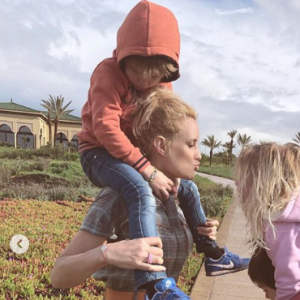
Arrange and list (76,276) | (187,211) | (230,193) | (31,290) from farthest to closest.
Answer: (230,193)
(31,290)
(187,211)
(76,276)

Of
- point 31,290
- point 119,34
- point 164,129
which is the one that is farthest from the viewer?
point 31,290

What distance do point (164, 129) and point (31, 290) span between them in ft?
9.32

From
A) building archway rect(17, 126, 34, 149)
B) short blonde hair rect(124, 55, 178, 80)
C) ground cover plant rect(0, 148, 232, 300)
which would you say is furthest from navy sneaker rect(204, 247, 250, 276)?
building archway rect(17, 126, 34, 149)

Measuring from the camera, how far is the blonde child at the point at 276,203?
1787 millimetres

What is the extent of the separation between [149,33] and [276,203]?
89 centimetres

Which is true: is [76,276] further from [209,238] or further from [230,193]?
[230,193]

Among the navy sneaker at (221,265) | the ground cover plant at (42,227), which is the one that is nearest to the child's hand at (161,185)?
the navy sneaker at (221,265)

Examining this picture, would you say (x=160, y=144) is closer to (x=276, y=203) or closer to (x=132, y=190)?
(x=132, y=190)

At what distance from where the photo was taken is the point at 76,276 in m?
1.60

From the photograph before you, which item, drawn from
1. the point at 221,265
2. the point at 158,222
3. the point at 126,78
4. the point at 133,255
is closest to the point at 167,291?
the point at 133,255

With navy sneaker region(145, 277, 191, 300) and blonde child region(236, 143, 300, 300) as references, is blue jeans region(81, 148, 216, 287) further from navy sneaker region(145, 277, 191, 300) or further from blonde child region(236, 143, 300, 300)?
blonde child region(236, 143, 300, 300)

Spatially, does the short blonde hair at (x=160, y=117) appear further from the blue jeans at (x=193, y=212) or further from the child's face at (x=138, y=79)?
the blue jeans at (x=193, y=212)

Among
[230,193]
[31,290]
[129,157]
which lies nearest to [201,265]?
→ [31,290]

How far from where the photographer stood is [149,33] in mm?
1913
